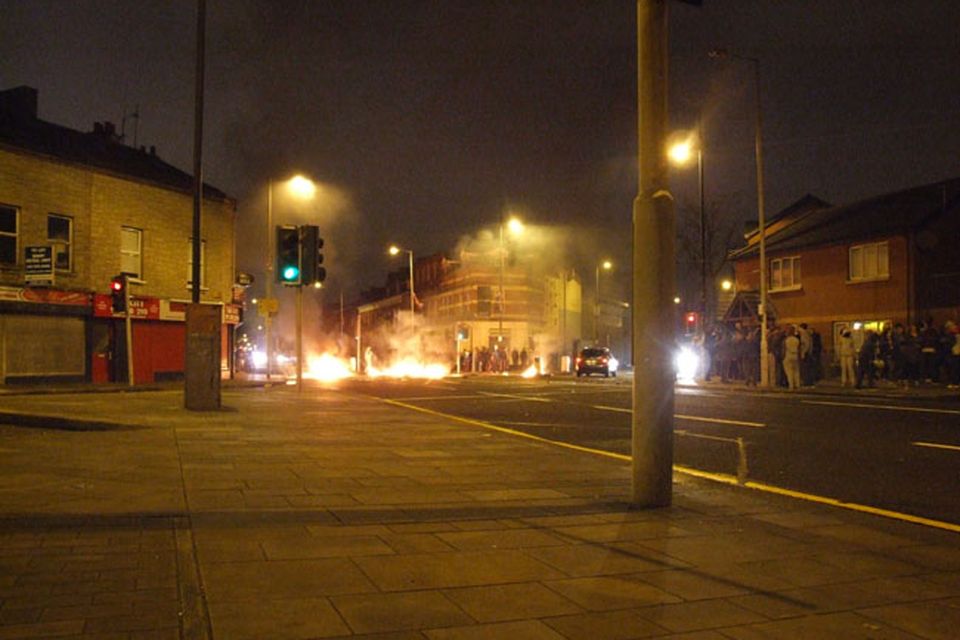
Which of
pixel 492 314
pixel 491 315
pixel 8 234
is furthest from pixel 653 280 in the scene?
pixel 492 314

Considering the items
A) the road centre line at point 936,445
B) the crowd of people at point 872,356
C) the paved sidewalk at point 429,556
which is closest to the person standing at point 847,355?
the crowd of people at point 872,356

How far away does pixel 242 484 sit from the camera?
766cm

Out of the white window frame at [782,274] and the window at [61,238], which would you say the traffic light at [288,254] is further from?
the white window frame at [782,274]

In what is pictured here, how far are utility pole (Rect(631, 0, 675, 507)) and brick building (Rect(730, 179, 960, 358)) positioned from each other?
2476cm

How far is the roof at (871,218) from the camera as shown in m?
30.2

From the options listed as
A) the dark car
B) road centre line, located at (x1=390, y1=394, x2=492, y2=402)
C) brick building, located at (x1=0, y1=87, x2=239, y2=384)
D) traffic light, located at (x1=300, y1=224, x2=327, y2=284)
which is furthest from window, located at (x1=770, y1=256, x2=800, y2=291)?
traffic light, located at (x1=300, y1=224, x2=327, y2=284)

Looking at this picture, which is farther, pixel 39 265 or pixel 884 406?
pixel 39 265

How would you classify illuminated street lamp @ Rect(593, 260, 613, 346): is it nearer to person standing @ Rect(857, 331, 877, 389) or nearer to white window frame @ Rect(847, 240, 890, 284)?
white window frame @ Rect(847, 240, 890, 284)

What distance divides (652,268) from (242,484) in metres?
4.04

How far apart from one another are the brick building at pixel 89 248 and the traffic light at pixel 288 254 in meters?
10.5

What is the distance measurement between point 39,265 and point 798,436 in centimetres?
2050

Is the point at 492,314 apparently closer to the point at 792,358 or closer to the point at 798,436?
the point at 792,358

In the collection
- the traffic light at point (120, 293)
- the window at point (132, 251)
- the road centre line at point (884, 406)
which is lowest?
the road centre line at point (884, 406)

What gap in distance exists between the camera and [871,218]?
32875 millimetres
